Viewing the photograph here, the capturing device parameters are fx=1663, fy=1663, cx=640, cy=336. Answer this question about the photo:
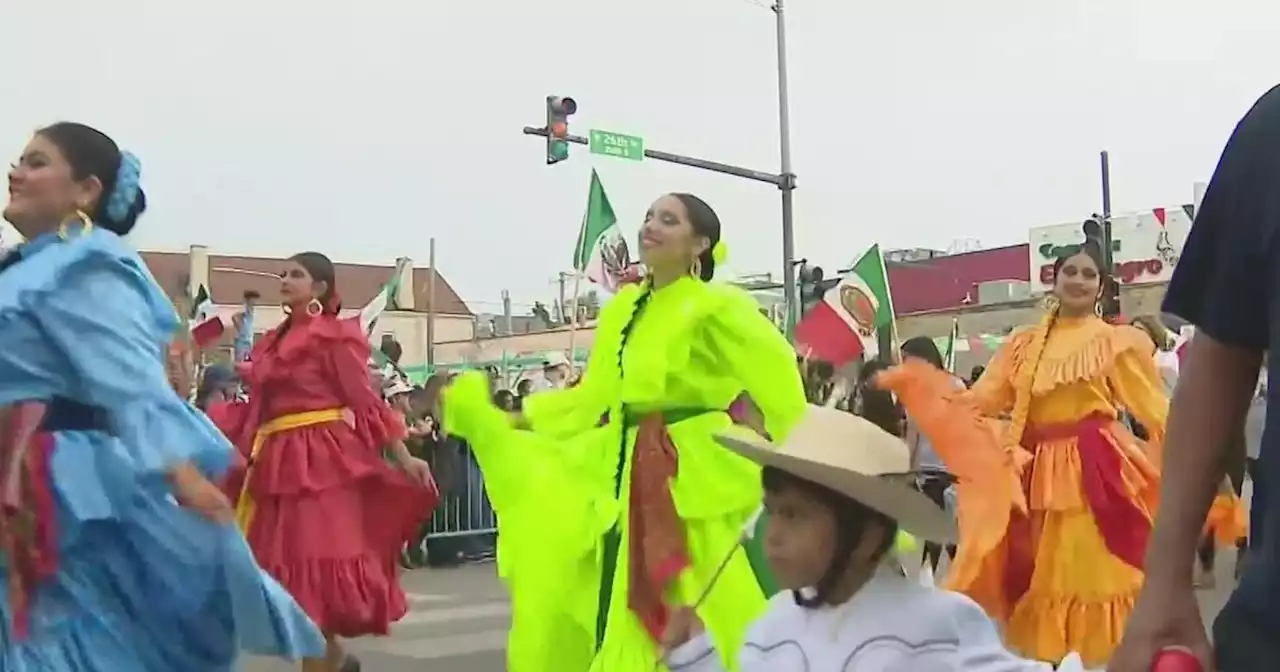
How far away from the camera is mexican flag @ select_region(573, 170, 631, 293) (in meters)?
15.3

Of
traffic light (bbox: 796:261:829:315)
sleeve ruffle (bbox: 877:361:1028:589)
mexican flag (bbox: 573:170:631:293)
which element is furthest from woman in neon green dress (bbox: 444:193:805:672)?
traffic light (bbox: 796:261:829:315)

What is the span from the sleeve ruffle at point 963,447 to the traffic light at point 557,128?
51.0 feet

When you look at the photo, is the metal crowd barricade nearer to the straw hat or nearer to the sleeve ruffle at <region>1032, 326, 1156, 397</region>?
the sleeve ruffle at <region>1032, 326, 1156, 397</region>

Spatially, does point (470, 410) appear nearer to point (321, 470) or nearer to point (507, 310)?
point (321, 470)

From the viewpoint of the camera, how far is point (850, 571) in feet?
9.81

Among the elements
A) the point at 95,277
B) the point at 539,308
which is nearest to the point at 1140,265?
the point at 539,308

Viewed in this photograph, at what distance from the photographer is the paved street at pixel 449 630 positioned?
8273 mm

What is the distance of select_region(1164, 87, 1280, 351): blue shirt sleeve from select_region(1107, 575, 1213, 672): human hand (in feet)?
0.96

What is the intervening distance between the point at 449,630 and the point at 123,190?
611 cm

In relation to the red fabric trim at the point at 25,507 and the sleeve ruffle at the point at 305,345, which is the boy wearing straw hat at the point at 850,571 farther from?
the sleeve ruffle at the point at 305,345

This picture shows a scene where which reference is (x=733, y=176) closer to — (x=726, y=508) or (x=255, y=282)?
(x=726, y=508)

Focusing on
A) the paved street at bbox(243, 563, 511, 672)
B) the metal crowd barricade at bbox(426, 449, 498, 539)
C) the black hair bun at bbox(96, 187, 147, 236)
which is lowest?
the paved street at bbox(243, 563, 511, 672)

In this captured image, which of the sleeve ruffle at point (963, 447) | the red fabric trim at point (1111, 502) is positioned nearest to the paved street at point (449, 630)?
the red fabric trim at point (1111, 502)

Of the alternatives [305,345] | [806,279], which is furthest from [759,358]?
[806,279]
